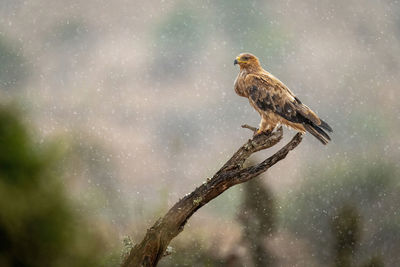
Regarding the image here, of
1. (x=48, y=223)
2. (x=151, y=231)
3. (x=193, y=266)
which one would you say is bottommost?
(x=151, y=231)

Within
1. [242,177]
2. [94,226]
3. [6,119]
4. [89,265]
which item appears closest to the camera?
[242,177]

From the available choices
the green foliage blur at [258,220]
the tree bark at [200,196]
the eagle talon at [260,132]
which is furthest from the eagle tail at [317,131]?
the green foliage blur at [258,220]

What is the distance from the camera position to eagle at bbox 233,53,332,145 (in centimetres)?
540

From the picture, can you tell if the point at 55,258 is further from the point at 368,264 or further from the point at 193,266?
the point at 368,264

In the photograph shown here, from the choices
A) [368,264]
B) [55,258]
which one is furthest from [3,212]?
[368,264]

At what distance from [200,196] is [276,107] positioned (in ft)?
3.61

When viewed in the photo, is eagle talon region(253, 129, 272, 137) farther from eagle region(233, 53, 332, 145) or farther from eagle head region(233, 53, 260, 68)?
eagle head region(233, 53, 260, 68)

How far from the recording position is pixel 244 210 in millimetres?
8891

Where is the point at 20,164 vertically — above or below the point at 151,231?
above

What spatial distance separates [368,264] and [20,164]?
559 centimetres

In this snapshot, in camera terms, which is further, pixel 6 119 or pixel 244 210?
pixel 244 210

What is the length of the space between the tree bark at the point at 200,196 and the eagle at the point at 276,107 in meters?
0.12

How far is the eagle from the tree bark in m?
0.12

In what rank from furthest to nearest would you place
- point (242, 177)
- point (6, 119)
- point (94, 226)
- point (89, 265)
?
point (94, 226) → point (89, 265) → point (6, 119) → point (242, 177)
